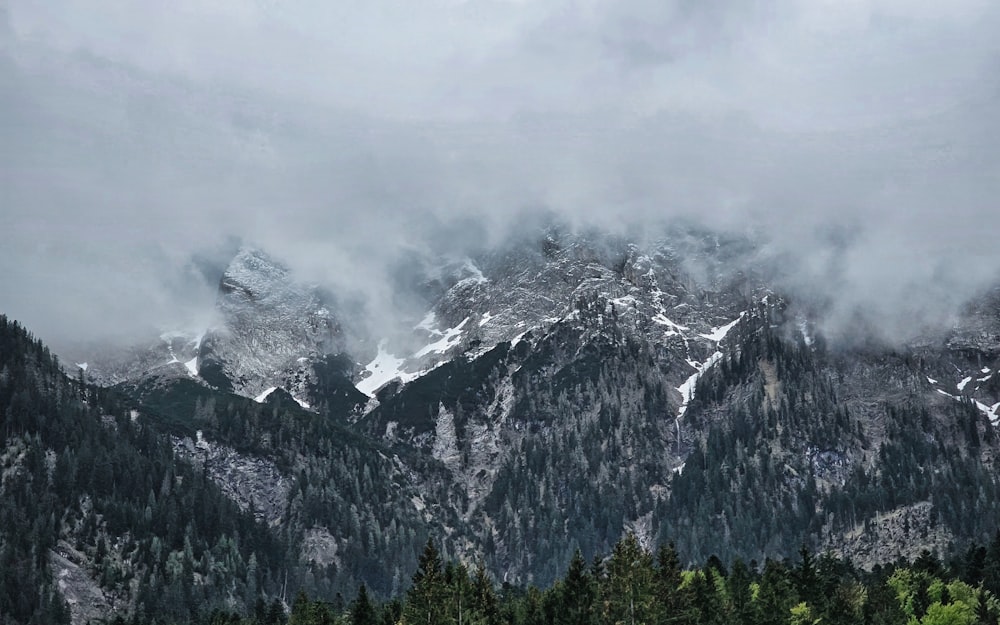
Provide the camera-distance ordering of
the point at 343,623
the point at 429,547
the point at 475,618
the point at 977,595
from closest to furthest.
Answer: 1. the point at 429,547
2. the point at 475,618
3. the point at 977,595
4. the point at 343,623

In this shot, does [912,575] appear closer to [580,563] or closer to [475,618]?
[580,563]

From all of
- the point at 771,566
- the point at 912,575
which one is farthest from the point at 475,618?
the point at 912,575

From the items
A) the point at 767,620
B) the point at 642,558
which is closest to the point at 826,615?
the point at 767,620

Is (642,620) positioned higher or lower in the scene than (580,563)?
lower

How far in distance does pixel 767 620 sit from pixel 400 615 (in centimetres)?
4919

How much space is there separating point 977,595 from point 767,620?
111ft

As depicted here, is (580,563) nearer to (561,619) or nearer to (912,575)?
(561,619)

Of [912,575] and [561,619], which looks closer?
[561,619]

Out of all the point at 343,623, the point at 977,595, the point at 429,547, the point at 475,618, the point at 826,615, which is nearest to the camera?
the point at 429,547

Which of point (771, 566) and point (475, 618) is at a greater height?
point (771, 566)

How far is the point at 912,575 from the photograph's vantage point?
653ft

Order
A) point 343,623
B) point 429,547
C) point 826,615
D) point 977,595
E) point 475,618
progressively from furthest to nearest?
point 343,623 → point 977,595 → point 826,615 → point 475,618 → point 429,547

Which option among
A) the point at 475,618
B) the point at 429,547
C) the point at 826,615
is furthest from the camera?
the point at 826,615

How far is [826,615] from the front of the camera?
521ft
